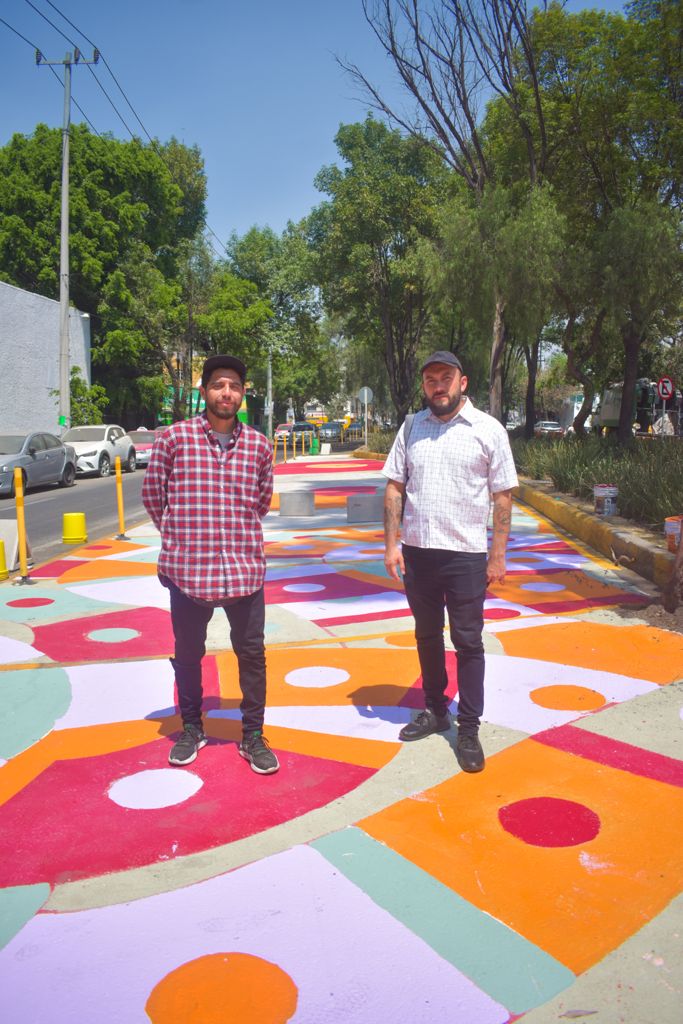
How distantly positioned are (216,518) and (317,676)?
199cm

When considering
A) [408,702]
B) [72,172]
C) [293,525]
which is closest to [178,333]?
[72,172]

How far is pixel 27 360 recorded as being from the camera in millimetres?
31203

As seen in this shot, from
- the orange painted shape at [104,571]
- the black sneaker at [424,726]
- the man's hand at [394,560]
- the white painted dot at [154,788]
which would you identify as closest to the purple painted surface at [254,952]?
the white painted dot at [154,788]

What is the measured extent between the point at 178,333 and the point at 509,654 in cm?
3800

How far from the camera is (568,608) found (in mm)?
7250

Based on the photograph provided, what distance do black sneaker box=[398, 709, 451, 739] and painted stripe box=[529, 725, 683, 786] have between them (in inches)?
17.6

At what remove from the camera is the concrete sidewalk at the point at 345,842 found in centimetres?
250

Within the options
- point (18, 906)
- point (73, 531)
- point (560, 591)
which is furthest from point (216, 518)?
point (73, 531)

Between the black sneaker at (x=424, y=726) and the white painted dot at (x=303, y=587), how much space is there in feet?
12.3

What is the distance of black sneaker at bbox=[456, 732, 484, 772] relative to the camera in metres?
3.97

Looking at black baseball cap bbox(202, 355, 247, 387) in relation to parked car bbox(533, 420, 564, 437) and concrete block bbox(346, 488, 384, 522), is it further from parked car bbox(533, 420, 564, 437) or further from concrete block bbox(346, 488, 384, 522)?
parked car bbox(533, 420, 564, 437)

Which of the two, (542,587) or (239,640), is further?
(542,587)

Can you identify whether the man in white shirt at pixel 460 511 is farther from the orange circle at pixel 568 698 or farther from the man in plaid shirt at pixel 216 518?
the orange circle at pixel 568 698

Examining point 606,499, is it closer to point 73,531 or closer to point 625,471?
point 625,471
